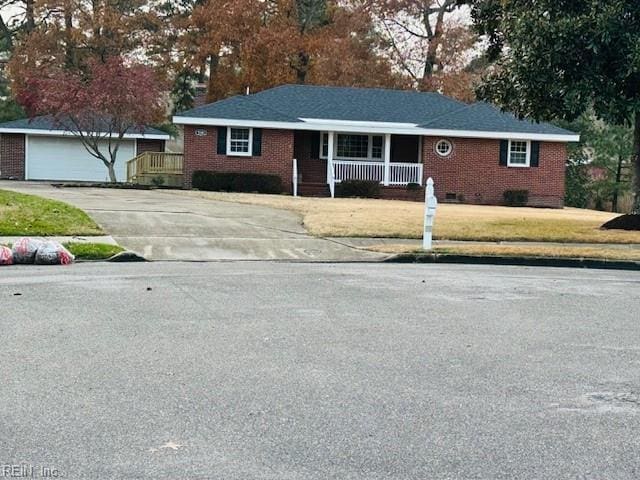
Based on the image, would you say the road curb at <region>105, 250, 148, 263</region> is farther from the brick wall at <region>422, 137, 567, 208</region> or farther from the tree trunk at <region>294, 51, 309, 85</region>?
the tree trunk at <region>294, 51, 309, 85</region>

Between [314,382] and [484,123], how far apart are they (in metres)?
30.0

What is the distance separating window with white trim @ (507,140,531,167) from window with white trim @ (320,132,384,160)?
527 cm

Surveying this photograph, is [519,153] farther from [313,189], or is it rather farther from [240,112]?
[240,112]

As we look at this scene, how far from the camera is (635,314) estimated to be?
8.98 m

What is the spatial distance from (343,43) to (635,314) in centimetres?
4051

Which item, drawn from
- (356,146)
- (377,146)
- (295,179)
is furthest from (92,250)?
(377,146)

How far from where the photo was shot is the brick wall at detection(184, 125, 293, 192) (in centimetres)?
3284

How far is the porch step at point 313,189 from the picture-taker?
3334cm

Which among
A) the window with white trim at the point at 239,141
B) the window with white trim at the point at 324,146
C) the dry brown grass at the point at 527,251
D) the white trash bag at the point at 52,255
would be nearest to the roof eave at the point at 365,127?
the window with white trim at the point at 239,141

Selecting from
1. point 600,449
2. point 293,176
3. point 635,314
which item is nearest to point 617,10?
point 635,314

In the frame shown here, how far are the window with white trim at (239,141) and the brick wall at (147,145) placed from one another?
368 inches

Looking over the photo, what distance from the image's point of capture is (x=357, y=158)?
3531 centimetres

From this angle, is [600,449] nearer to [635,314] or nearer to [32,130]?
[635,314]

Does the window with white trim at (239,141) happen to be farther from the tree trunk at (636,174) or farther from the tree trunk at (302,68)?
the tree trunk at (302,68)
